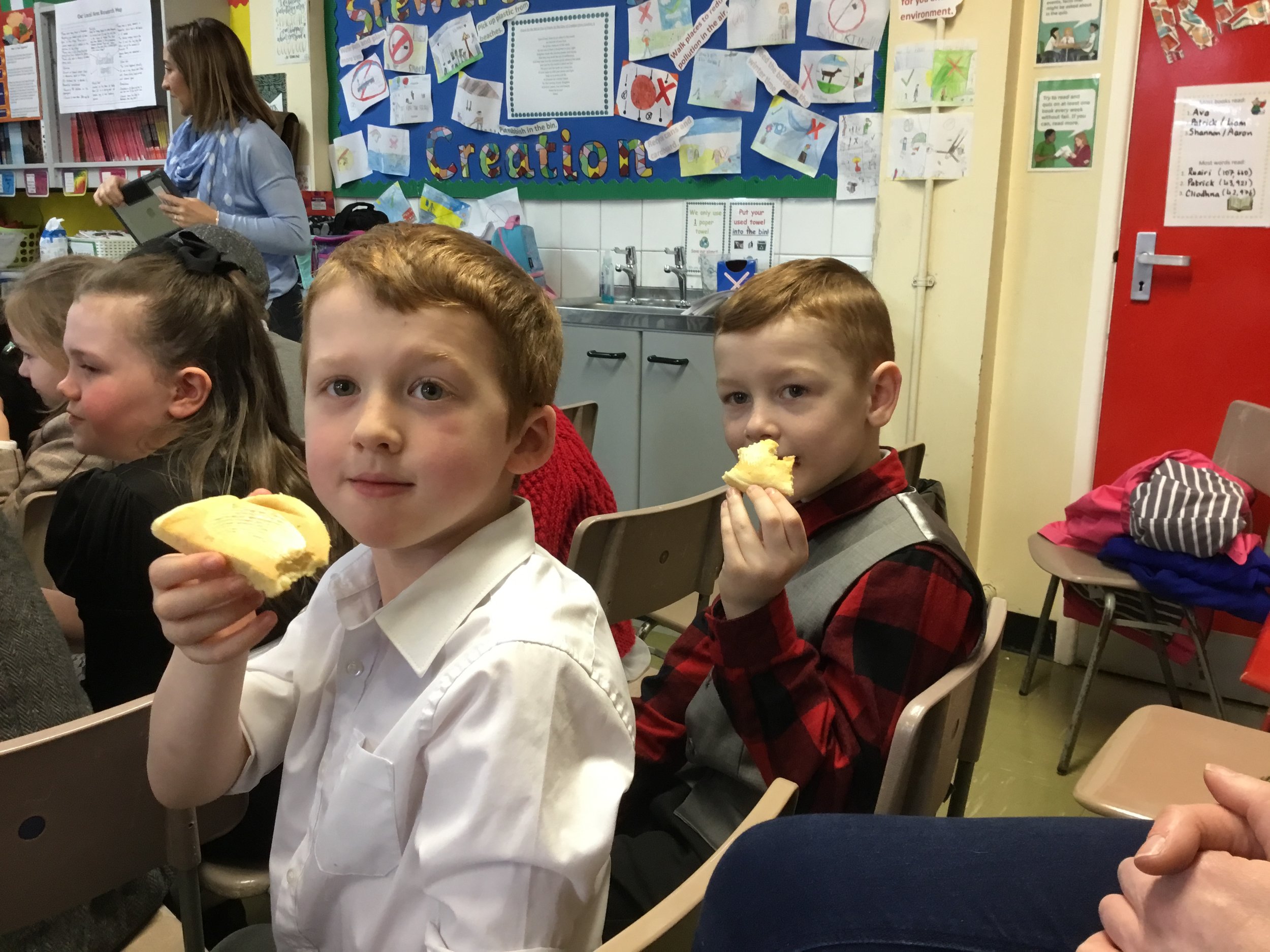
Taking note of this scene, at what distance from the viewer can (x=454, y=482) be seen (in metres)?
0.83

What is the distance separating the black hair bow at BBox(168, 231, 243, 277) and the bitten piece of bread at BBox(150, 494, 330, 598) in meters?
0.92

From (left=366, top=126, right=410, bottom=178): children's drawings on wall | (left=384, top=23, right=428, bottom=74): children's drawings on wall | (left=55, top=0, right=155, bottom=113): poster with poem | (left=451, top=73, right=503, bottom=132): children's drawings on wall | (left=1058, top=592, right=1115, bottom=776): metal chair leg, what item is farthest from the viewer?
(left=55, top=0, right=155, bottom=113): poster with poem

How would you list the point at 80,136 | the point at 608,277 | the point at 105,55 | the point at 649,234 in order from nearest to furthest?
the point at 649,234 < the point at 608,277 < the point at 105,55 < the point at 80,136

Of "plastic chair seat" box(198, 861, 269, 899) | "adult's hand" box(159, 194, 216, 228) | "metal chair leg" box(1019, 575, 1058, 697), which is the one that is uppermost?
"adult's hand" box(159, 194, 216, 228)

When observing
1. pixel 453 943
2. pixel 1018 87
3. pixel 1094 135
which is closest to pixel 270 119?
pixel 1018 87

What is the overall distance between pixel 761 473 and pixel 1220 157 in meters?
2.24

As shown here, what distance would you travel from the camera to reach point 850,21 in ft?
10.5

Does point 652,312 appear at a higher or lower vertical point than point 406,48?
lower

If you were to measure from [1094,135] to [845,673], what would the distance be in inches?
92.9

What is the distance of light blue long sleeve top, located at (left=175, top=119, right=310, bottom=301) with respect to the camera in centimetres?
334

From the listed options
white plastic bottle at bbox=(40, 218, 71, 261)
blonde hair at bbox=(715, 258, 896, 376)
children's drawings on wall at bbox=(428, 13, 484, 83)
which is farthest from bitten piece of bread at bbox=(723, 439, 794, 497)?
white plastic bottle at bbox=(40, 218, 71, 261)

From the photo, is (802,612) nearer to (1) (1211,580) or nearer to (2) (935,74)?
(1) (1211,580)

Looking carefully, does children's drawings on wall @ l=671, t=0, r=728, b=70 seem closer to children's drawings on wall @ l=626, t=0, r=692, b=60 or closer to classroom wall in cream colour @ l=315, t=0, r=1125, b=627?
children's drawings on wall @ l=626, t=0, r=692, b=60

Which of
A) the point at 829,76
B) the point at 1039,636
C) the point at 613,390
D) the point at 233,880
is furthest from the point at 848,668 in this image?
the point at 829,76
